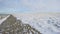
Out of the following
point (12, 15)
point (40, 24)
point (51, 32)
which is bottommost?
point (51, 32)

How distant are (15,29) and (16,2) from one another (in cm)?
35

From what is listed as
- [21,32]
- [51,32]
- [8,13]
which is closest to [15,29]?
[21,32]

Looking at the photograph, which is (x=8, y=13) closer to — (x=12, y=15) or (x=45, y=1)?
(x=12, y=15)

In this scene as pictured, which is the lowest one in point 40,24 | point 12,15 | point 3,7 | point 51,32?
Answer: point 51,32

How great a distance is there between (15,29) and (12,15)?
183 mm

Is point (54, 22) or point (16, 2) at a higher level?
point (16, 2)

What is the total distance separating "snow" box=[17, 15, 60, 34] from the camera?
1.60 metres

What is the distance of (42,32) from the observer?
159 centimetres

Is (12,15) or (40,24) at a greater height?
(12,15)

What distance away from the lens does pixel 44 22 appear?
1631 mm

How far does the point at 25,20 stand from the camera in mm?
1604

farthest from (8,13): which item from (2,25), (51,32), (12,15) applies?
(51,32)

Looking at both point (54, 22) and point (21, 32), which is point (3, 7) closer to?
point (21, 32)

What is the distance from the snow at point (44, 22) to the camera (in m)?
1.60
